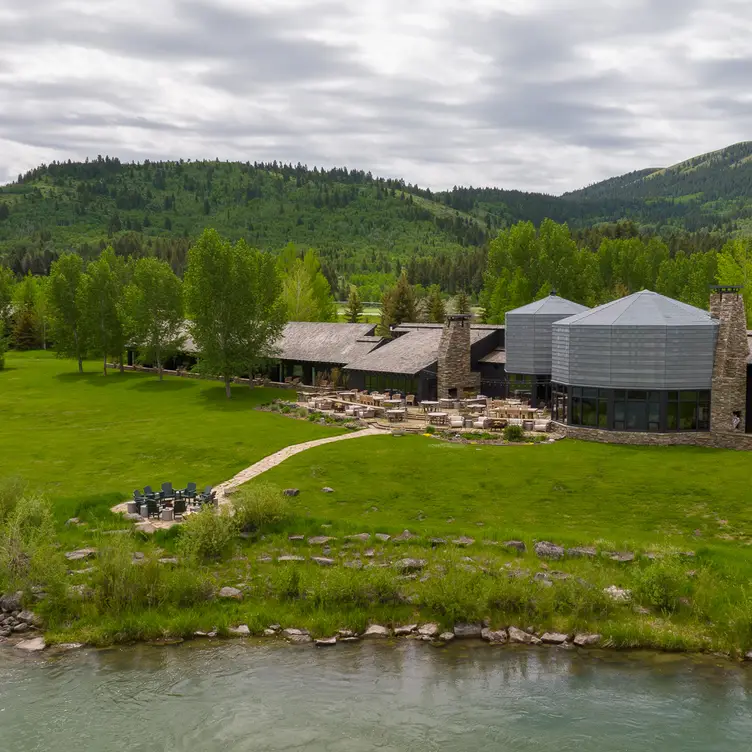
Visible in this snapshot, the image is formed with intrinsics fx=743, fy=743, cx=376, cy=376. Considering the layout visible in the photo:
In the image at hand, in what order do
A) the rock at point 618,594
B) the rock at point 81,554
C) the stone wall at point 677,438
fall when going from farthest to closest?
the stone wall at point 677,438 < the rock at point 81,554 < the rock at point 618,594

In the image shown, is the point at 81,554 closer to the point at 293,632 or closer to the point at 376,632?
the point at 293,632

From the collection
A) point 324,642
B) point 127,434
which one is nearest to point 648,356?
point 324,642

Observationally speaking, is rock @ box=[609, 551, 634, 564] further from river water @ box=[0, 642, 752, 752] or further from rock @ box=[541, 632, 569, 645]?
river water @ box=[0, 642, 752, 752]

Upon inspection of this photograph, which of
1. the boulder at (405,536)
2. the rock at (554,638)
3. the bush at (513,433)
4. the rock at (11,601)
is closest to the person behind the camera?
the rock at (554,638)

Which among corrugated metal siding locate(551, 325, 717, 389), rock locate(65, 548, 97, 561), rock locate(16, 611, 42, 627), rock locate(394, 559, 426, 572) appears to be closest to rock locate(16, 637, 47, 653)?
rock locate(16, 611, 42, 627)

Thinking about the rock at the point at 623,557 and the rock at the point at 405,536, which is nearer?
the rock at the point at 623,557

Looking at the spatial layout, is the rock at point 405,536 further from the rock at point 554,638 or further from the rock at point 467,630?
the rock at point 554,638

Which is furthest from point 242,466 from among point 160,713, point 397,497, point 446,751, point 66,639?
point 446,751

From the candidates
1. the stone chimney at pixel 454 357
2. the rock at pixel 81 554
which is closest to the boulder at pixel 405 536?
the rock at pixel 81 554
